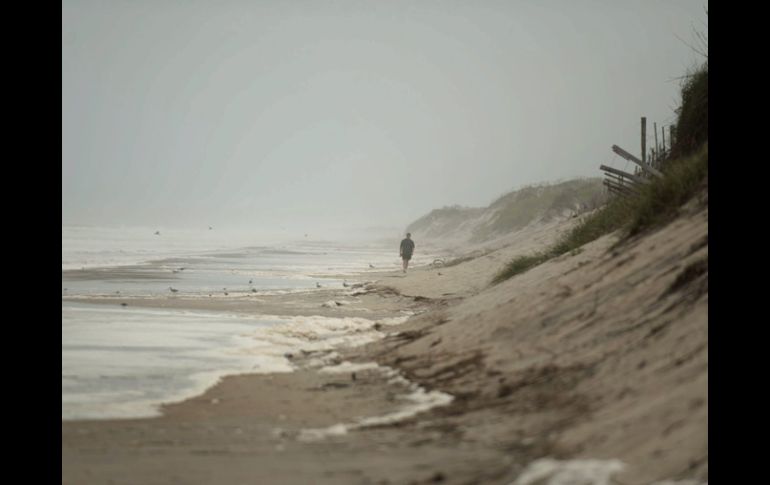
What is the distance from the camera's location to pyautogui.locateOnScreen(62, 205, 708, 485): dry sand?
3850 mm

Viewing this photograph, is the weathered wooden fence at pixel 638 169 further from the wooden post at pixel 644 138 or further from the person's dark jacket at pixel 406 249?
the person's dark jacket at pixel 406 249

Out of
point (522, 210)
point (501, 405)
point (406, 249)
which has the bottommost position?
point (501, 405)

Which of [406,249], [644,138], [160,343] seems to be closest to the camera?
[160,343]

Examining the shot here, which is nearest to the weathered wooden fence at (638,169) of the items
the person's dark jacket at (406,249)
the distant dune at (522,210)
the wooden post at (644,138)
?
the wooden post at (644,138)

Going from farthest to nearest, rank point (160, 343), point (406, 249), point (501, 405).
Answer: point (406, 249) → point (160, 343) → point (501, 405)

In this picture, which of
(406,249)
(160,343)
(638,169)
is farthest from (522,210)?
(160,343)

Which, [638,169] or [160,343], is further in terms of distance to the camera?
[638,169]

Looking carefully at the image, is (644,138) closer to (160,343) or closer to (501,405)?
(160,343)

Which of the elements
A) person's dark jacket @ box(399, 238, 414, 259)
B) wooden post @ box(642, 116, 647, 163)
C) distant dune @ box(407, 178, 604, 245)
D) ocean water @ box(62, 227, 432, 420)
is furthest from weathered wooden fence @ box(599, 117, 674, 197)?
distant dune @ box(407, 178, 604, 245)

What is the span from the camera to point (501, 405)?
508 centimetres

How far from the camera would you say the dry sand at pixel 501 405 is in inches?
152
